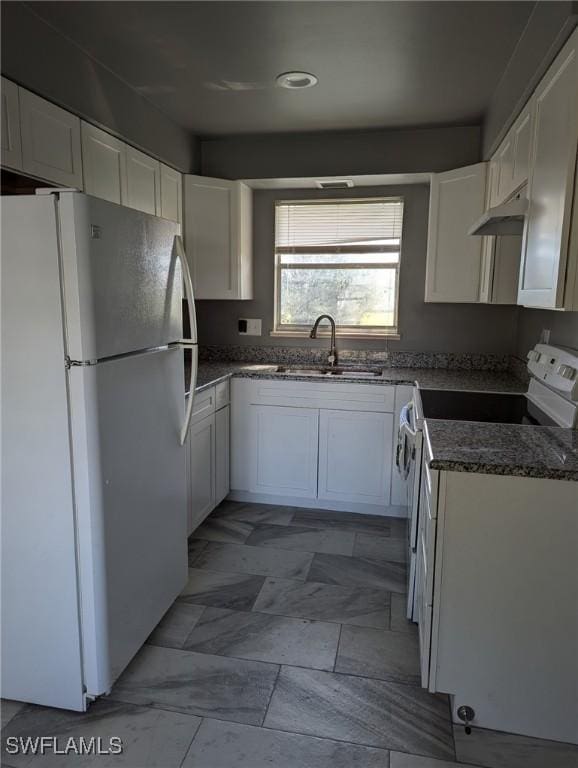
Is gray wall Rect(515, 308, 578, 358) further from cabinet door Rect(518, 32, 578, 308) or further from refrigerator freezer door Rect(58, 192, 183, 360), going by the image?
refrigerator freezer door Rect(58, 192, 183, 360)

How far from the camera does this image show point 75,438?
5.19 ft

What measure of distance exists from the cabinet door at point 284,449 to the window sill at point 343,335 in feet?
2.37

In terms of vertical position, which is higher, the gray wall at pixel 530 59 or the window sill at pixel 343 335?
the gray wall at pixel 530 59

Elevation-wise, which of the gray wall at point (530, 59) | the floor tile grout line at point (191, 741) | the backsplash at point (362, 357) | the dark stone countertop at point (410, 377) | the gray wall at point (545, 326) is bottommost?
the floor tile grout line at point (191, 741)

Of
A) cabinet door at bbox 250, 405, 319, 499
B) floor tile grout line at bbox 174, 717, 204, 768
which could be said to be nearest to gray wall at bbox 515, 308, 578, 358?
cabinet door at bbox 250, 405, 319, 499

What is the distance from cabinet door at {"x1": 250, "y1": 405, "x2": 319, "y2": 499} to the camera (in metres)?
3.25

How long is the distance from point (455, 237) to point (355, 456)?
147 cm

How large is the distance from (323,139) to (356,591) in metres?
2.82

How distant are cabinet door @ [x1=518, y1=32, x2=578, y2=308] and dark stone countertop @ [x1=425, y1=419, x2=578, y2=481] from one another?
454mm

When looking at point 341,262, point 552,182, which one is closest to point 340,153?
point 341,262

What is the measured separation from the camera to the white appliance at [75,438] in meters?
1.51

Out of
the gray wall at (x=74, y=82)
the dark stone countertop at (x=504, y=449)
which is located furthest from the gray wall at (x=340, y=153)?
the dark stone countertop at (x=504, y=449)

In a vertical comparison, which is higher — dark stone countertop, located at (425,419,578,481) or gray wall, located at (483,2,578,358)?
gray wall, located at (483,2,578,358)

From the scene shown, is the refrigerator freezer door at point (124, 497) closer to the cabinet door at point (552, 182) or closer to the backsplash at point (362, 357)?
the cabinet door at point (552, 182)
